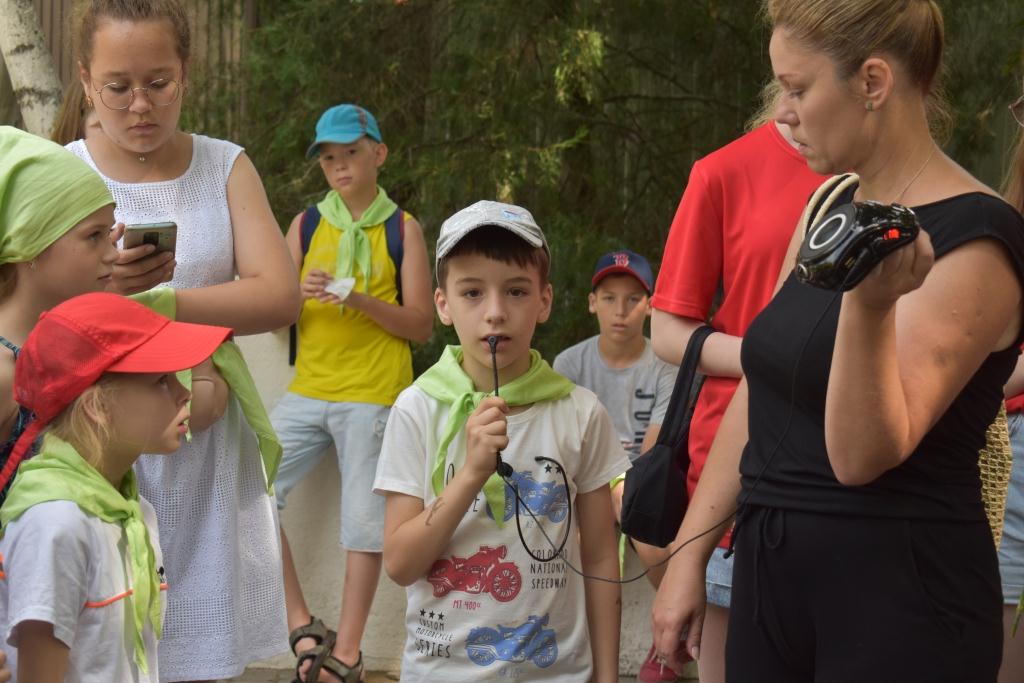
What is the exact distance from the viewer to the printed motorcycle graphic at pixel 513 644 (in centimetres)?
300

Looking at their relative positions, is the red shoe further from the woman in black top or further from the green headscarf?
the green headscarf

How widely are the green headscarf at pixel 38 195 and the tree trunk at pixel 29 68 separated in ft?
7.22

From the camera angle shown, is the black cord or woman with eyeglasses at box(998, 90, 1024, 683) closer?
the black cord

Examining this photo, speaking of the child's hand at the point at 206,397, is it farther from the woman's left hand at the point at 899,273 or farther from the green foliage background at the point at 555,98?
the green foliage background at the point at 555,98

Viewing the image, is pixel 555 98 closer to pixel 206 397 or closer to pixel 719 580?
pixel 206 397

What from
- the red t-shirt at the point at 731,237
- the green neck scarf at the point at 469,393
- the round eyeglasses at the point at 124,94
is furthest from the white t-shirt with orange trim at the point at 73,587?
→ the red t-shirt at the point at 731,237

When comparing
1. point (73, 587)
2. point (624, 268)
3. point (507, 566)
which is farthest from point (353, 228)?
point (73, 587)

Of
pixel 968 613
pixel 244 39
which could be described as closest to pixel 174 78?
pixel 968 613

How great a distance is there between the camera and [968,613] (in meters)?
2.17

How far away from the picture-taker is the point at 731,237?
3.06m

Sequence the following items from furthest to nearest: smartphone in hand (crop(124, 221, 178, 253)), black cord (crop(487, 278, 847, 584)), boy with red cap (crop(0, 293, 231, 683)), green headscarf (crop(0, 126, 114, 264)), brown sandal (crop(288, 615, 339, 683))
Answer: brown sandal (crop(288, 615, 339, 683)) → smartphone in hand (crop(124, 221, 178, 253)) → green headscarf (crop(0, 126, 114, 264)) → boy with red cap (crop(0, 293, 231, 683)) → black cord (crop(487, 278, 847, 584))

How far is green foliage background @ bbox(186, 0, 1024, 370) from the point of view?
6430 mm

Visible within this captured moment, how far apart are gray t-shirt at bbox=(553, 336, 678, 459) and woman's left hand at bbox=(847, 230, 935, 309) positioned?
13.0 ft

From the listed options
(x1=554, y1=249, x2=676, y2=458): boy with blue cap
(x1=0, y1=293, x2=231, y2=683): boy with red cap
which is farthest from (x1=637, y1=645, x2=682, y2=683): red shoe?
(x1=0, y1=293, x2=231, y2=683): boy with red cap
